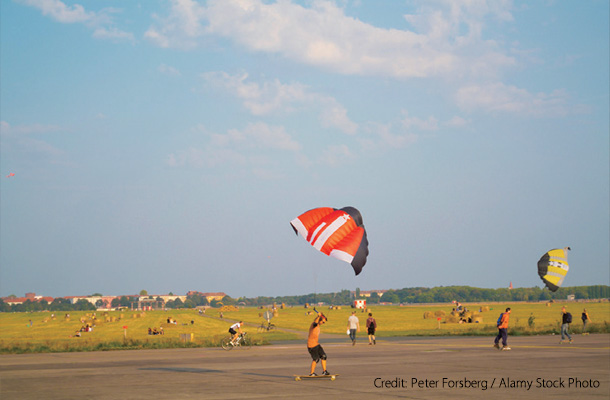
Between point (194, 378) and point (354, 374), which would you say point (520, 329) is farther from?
point (194, 378)

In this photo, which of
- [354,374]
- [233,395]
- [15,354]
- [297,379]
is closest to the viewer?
[233,395]

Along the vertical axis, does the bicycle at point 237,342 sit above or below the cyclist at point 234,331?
below

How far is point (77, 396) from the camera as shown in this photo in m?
16.7

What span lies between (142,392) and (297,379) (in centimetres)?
475

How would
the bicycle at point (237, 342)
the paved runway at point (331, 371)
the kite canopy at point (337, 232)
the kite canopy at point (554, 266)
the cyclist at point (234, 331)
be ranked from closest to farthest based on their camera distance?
the paved runway at point (331, 371)
the kite canopy at point (337, 232)
the cyclist at point (234, 331)
the bicycle at point (237, 342)
the kite canopy at point (554, 266)

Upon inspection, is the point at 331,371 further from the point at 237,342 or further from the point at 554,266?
the point at 554,266

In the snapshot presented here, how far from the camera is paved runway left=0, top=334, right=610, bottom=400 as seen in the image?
16672mm

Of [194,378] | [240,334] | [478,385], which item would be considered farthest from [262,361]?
[478,385]

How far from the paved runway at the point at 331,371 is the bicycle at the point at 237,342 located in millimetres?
5919

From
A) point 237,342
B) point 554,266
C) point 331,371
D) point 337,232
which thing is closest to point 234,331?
point 237,342

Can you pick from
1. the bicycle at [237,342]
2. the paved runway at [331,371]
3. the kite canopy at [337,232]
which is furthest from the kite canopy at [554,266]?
the kite canopy at [337,232]

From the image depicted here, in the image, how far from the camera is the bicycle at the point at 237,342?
37375 mm

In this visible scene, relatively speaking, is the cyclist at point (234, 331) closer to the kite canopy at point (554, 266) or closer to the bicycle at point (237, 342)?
the bicycle at point (237, 342)

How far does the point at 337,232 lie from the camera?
73.5ft
